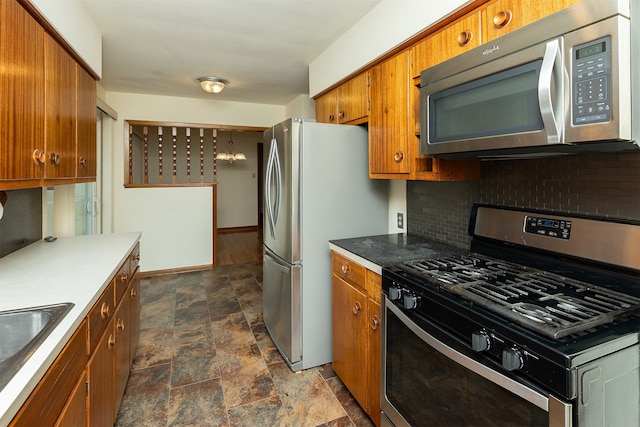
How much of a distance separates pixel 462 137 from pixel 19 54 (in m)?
1.91

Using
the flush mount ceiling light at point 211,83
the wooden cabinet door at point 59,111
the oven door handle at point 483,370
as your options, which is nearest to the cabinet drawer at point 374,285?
the oven door handle at point 483,370

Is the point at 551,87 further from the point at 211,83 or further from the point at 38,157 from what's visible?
the point at 211,83

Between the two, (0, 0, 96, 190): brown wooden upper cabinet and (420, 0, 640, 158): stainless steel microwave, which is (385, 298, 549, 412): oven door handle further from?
(0, 0, 96, 190): brown wooden upper cabinet

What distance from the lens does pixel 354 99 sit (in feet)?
8.07

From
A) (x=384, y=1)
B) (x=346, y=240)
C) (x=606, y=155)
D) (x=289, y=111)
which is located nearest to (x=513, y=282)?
(x=606, y=155)

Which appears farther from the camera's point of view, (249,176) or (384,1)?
(249,176)

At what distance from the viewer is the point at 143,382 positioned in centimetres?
221

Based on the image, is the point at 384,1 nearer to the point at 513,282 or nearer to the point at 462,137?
the point at 462,137

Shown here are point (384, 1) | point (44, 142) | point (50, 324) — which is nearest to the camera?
point (50, 324)

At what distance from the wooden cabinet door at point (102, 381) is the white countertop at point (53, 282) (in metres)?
0.24

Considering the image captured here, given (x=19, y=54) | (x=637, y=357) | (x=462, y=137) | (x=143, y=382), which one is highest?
(x=19, y=54)

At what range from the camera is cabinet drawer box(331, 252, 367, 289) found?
1880mm

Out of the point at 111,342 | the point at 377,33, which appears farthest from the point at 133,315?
the point at 377,33

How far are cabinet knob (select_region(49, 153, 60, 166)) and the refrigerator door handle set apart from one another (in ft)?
4.20
